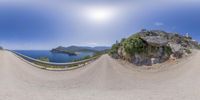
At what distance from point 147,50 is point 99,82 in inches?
127

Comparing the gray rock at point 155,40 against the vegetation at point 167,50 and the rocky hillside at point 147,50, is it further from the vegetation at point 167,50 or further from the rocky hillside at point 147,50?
the vegetation at point 167,50

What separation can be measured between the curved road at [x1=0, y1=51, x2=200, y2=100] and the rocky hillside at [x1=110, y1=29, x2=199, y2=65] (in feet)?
2.15

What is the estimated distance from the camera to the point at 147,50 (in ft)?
45.5

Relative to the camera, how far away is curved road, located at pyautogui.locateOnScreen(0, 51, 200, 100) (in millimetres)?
9828

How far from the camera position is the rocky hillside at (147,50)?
13.8 metres

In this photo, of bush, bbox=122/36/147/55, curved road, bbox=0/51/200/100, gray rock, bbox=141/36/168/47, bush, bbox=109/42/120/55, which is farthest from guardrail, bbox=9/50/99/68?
gray rock, bbox=141/36/168/47

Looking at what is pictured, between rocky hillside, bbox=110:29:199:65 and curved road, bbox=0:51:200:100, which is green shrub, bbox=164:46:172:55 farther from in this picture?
curved road, bbox=0:51:200:100

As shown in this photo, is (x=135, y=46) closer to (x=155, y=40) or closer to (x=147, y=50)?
(x=147, y=50)

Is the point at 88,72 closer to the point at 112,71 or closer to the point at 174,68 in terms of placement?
the point at 112,71

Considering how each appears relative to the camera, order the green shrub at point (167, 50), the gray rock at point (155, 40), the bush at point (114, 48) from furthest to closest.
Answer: the bush at point (114, 48) → the green shrub at point (167, 50) → the gray rock at point (155, 40)

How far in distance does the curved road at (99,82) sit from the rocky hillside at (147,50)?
0.66 meters

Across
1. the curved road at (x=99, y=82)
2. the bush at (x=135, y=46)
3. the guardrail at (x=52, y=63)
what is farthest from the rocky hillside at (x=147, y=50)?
the guardrail at (x=52, y=63)

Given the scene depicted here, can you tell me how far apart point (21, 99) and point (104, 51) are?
600 cm

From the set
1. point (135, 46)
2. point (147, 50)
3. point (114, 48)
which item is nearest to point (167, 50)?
point (147, 50)
